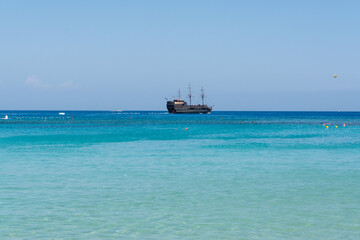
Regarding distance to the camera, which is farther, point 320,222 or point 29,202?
point 29,202

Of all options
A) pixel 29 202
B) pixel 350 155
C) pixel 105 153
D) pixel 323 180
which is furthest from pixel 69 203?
pixel 350 155

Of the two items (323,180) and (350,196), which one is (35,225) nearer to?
(350,196)

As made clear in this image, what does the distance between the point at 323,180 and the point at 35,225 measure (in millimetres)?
14925

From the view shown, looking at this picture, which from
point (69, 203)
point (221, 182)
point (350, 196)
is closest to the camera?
point (69, 203)

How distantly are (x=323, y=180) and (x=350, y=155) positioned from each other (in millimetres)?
15607

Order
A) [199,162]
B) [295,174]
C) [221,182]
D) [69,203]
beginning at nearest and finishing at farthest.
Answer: [69,203], [221,182], [295,174], [199,162]

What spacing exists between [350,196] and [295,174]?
6.54 meters

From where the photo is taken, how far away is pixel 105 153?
129 ft

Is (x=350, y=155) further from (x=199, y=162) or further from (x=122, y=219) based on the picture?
(x=122, y=219)

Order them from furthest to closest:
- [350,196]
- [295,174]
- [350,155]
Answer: [350,155]
[295,174]
[350,196]

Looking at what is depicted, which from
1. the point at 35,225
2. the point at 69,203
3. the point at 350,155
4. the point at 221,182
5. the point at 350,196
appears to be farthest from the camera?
the point at 350,155

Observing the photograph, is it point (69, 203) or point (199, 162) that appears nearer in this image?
point (69, 203)

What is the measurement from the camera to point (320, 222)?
48.2ft

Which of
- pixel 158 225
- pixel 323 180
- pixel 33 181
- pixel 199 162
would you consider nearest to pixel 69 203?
pixel 158 225
